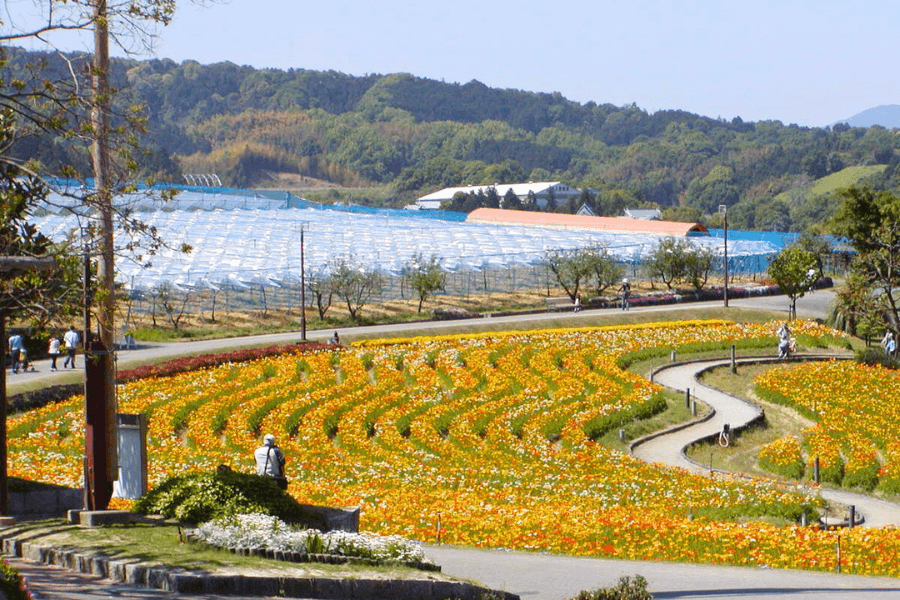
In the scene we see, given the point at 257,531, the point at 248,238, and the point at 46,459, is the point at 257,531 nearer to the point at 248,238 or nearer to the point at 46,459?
the point at 46,459

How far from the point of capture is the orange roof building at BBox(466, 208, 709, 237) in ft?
300

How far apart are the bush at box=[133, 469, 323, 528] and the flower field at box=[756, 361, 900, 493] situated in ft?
50.3

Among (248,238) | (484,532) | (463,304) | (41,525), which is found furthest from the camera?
(248,238)

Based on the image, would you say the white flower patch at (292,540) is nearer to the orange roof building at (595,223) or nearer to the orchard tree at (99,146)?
the orchard tree at (99,146)

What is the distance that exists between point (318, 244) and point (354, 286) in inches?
749

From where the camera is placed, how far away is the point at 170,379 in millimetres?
37031

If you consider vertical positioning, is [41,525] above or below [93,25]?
below

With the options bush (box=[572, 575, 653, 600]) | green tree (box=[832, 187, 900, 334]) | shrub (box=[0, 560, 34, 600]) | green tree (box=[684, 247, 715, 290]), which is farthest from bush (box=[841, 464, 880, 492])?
green tree (box=[684, 247, 715, 290])

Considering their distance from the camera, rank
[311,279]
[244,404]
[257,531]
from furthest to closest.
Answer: [311,279] < [244,404] < [257,531]

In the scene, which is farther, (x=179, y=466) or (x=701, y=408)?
(x=701, y=408)

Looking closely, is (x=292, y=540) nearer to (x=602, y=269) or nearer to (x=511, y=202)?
(x=602, y=269)

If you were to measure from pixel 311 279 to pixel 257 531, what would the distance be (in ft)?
139

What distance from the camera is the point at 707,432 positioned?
3178 centimetres

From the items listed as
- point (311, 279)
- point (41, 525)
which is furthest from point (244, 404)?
point (311, 279)
